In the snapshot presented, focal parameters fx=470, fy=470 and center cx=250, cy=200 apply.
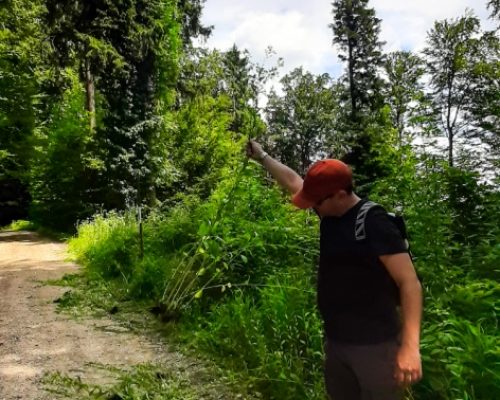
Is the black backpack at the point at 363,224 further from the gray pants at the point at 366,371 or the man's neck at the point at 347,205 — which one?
the gray pants at the point at 366,371

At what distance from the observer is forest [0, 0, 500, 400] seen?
3957mm

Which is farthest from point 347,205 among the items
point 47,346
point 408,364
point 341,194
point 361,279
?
point 47,346

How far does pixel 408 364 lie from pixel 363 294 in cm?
34

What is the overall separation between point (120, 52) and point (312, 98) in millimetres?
37451

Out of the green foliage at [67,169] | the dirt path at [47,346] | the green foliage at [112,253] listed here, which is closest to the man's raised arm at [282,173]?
the dirt path at [47,346]

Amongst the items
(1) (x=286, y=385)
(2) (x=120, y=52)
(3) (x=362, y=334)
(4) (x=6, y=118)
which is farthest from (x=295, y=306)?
(4) (x=6, y=118)

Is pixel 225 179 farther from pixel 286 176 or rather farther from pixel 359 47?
pixel 359 47

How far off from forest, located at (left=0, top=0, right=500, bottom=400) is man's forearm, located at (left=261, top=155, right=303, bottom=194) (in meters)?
1.34

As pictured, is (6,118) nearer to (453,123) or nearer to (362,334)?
(362,334)

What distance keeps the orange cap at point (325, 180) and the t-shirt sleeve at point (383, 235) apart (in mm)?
210

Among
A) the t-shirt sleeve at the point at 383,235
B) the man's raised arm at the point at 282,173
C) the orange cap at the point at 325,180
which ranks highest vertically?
the man's raised arm at the point at 282,173

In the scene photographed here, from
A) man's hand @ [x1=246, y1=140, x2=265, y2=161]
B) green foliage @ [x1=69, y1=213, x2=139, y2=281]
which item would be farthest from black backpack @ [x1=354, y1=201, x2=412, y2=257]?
green foliage @ [x1=69, y1=213, x2=139, y2=281]

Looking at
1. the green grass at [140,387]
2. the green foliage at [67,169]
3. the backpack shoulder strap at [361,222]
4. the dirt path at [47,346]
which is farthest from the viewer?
the green foliage at [67,169]

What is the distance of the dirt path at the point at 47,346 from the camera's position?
14.4ft
